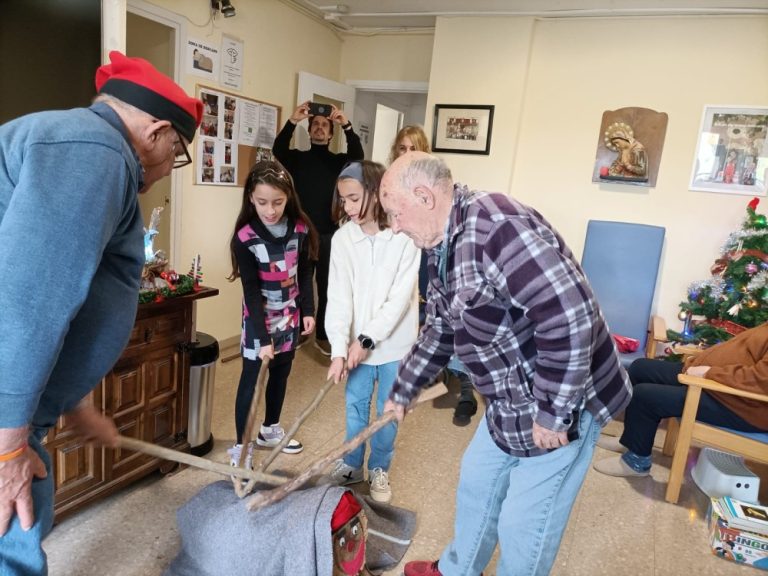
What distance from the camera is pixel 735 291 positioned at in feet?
10.1

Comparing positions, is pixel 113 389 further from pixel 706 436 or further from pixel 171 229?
pixel 706 436

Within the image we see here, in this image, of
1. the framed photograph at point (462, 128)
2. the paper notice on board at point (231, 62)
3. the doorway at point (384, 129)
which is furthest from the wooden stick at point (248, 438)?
the doorway at point (384, 129)

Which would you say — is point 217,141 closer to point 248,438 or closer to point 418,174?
point 248,438

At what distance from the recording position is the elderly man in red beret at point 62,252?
79 centimetres

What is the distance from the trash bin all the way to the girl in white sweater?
0.60 m

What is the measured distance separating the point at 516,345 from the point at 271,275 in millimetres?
1223

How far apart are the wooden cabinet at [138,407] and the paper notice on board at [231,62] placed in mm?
1839

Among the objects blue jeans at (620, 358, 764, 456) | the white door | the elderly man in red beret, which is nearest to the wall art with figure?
blue jeans at (620, 358, 764, 456)

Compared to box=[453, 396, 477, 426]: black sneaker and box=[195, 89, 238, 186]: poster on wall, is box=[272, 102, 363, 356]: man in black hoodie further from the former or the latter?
box=[453, 396, 477, 426]: black sneaker

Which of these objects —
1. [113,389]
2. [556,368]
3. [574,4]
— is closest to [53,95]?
[113,389]

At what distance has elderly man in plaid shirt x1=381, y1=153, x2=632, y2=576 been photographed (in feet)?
3.47

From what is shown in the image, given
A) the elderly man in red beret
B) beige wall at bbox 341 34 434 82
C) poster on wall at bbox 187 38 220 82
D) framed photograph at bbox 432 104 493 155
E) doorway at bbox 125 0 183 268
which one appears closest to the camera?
the elderly man in red beret

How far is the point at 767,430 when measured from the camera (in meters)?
2.18

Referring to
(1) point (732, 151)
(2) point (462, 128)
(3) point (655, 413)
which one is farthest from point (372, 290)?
(1) point (732, 151)
